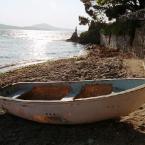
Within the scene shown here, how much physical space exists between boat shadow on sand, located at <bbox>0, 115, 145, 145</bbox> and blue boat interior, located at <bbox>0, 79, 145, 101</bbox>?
85 centimetres

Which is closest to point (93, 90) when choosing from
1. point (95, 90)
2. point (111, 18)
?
point (95, 90)

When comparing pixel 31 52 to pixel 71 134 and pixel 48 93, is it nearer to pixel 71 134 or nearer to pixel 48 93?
pixel 48 93

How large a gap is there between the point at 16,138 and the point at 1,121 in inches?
47.6

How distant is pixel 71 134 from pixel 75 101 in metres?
0.75

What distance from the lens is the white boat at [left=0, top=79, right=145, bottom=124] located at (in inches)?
→ 299

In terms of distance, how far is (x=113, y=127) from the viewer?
26.1 ft

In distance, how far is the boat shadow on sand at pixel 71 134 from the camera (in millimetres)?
7392

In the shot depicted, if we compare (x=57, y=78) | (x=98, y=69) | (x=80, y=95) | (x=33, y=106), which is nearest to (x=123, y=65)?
(x=98, y=69)

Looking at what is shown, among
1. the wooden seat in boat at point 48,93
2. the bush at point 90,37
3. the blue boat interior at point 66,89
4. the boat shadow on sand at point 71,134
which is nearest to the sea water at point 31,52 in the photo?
the bush at point 90,37

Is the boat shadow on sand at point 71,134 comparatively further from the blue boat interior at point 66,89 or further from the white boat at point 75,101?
the blue boat interior at point 66,89

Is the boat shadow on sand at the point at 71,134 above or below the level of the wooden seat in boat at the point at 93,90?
below

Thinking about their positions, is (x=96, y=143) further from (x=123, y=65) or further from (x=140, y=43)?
(x=140, y=43)

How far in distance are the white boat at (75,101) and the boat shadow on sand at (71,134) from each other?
0.61 ft

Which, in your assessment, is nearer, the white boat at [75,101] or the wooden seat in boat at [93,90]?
the white boat at [75,101]
